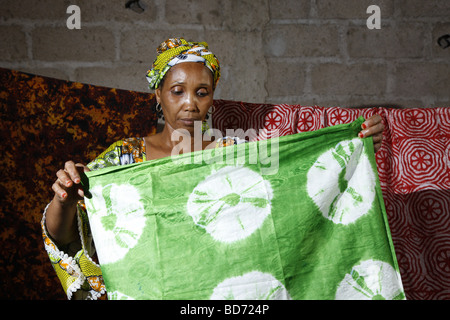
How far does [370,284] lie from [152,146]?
96cm

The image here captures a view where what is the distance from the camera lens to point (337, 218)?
1327mm

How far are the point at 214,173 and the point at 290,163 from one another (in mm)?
238

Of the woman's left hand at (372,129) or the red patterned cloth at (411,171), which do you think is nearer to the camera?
the woman's left hand at (372,129)

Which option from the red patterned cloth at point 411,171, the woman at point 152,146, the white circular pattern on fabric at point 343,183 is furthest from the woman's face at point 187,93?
the white circular pattern on fabric at point 343,183

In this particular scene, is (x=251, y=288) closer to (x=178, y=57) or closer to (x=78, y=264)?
(x=78, y=264)

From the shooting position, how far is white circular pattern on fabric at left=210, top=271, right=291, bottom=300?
48.6 inches

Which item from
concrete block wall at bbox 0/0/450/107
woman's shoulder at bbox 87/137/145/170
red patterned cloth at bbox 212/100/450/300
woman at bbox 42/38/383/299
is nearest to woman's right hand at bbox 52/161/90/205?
woman at bbox 42/38/383/299

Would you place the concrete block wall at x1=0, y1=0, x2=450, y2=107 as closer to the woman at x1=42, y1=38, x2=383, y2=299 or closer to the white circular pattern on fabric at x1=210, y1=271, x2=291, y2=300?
the woman at x1=42, y1=38, x2=383, y2=299

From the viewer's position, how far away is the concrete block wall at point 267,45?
231cm

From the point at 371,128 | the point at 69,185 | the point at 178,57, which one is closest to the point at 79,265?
the point at 69,185

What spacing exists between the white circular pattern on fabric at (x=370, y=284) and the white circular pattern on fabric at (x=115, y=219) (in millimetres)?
627

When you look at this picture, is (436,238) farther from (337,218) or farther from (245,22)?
(245,22)

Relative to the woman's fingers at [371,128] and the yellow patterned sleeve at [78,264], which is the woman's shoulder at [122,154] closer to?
the yellow patterned sleeve at [78,264]

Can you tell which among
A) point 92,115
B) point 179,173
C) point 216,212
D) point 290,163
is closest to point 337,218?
point 290,163
